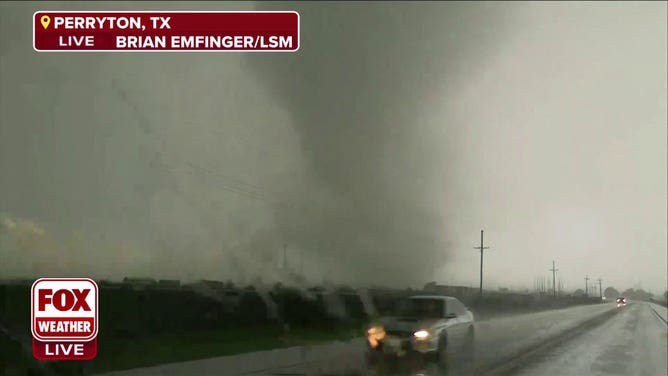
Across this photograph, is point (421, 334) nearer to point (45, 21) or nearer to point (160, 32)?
point (160, 32)

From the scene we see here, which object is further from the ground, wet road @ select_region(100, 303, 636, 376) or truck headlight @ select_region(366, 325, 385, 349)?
truck headlight @ select_region(366, 325, 385, 349)

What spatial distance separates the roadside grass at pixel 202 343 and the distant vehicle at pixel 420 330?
322 cm

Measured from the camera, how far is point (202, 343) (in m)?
16.1

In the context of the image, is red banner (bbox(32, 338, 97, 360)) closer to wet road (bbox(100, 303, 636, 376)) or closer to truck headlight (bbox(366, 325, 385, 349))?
wet road (bbox(100, 303, 636, 376))

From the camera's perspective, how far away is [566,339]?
65.4 feet

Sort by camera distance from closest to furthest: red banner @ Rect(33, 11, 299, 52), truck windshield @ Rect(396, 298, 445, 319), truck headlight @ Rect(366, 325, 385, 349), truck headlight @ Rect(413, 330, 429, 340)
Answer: red banner @ Rect(33, 11, 299, 52) → truck headlight @ Rect(413, 330, 429, 340) → truck headlight @ Rect(366, 325, 385, 349) → truck windshield @ Rect(396, 298, 445, 319)

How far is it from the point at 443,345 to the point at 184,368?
4422 mm

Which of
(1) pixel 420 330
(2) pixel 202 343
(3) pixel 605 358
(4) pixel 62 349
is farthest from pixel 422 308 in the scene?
(4) pixel 62 349

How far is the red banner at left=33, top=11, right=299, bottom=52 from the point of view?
861 centimetres

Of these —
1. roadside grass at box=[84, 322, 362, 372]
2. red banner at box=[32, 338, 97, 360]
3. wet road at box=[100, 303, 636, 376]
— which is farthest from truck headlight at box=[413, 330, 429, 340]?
red banner at box=[32, 338, 97, 360]

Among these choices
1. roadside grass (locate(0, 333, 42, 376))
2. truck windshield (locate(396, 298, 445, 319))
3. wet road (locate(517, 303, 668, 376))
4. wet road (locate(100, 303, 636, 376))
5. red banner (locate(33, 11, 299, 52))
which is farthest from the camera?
truck windshield (locate(396, 298, 445, 319))

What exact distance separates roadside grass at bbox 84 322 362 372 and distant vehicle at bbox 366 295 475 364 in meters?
3.22

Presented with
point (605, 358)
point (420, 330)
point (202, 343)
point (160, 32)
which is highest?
point (160, 32)

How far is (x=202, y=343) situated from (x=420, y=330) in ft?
18.9
